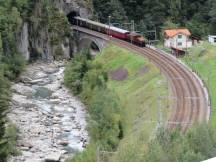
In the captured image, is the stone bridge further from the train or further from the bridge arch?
the train

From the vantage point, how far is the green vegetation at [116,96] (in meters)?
58.7

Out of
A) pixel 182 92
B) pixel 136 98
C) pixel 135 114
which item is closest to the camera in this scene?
pixel 135 114

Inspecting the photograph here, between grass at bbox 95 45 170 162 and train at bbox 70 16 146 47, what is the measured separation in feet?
13.5

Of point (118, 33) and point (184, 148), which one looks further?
point (118, 33)

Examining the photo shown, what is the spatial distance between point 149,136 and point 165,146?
10480 mm

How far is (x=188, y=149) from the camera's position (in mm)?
40938

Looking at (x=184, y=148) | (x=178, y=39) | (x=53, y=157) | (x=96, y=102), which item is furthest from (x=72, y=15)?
(x=184, y=148)

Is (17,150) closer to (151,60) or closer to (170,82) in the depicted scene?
(170,82)

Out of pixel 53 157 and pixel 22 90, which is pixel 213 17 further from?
pixel 53 157

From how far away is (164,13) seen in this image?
123188 mm

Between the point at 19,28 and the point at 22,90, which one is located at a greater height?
the point at 19,28

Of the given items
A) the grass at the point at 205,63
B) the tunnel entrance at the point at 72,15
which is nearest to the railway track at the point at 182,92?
the grass at the point at 205,63

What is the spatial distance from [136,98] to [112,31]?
39271 mm

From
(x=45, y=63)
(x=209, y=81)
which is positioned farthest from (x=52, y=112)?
(x=45, y=63)
